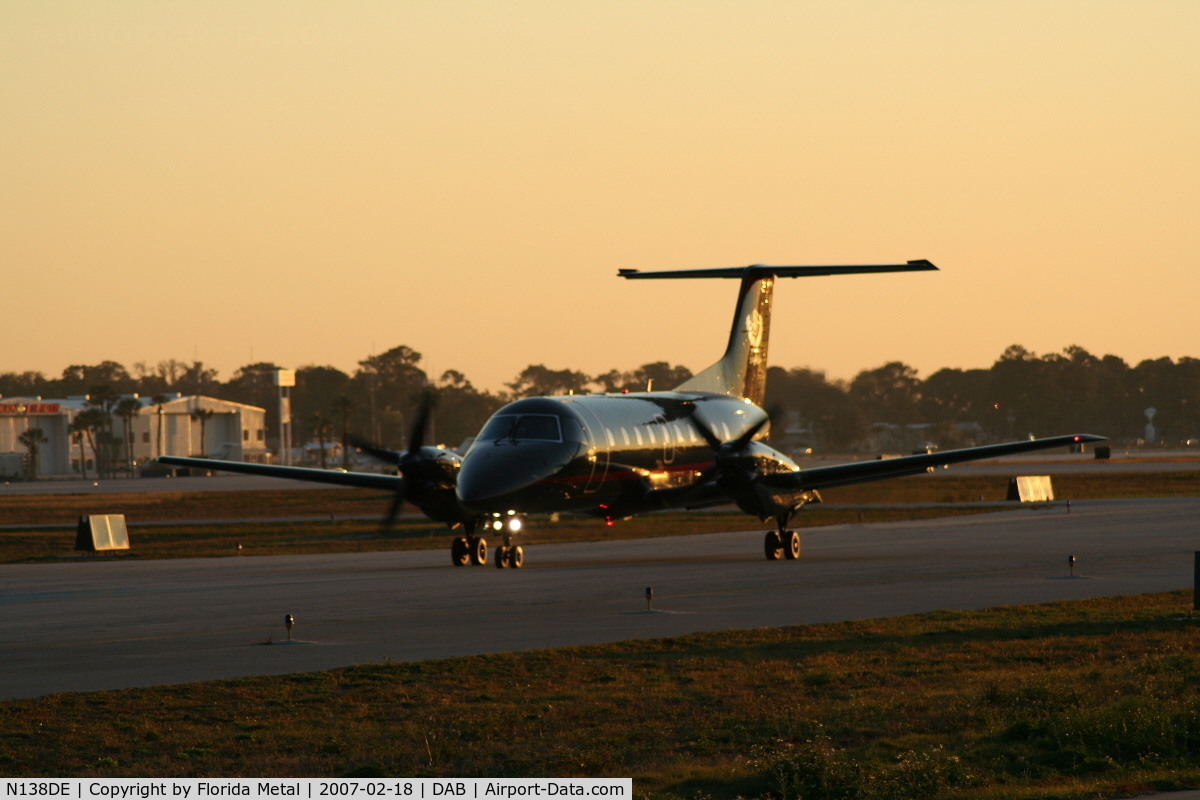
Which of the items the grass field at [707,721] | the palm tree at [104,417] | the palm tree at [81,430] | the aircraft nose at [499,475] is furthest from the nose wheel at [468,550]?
the palm tree at [104,417]

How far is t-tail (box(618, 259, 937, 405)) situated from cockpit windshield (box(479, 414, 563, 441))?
789cm

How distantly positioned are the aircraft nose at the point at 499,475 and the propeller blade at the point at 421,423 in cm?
263

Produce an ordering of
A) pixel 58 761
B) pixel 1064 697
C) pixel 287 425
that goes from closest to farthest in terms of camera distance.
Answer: pixel 58 761 → pixel 1064 697 → pixel 287 425

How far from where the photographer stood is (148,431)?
6678 inches

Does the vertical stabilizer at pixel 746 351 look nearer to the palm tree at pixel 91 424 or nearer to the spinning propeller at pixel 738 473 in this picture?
the spinning propeller at pixel 738 473

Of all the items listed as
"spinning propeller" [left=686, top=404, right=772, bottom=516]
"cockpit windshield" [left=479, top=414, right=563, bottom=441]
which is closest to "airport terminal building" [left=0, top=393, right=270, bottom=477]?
"cockpit windshield" [left=479, top=414, right=563, bottom=441]

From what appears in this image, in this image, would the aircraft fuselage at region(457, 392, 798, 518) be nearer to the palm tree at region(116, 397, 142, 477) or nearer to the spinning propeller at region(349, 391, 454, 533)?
the spinning propeller at region(349, 391, 454, 533)

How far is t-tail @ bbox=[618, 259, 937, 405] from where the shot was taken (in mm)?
37781

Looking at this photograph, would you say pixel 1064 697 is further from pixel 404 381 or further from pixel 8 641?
pixel 404 381

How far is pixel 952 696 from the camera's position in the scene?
46.0ft

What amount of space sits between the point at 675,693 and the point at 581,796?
189 inches

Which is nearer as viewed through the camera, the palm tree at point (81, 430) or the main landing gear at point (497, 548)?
the main landing gear at point (497, 548)

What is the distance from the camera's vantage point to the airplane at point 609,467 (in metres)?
29.2

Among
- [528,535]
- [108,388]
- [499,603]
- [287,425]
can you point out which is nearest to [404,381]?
[287,425]
